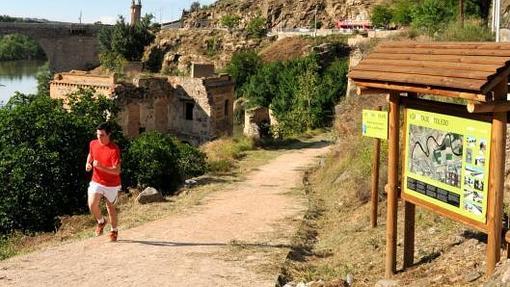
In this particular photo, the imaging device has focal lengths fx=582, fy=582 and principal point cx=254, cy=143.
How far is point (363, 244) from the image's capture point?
729 centimetres

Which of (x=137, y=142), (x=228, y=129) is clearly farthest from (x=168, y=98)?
(x=137, y=142)

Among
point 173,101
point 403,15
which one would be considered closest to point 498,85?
point 173,101

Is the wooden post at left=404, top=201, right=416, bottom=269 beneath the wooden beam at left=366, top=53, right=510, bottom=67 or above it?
beneath

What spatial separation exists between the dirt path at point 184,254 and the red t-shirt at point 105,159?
869mm

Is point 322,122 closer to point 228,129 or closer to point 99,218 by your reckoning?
→ point 228,129

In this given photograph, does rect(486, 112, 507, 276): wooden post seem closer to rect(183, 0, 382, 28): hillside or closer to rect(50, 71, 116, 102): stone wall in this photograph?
rect(50, 71, 116, 102): stone wall

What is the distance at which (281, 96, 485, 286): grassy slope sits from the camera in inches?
222

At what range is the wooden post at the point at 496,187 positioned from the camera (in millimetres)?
4617

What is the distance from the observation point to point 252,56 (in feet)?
162

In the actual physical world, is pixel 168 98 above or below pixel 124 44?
below

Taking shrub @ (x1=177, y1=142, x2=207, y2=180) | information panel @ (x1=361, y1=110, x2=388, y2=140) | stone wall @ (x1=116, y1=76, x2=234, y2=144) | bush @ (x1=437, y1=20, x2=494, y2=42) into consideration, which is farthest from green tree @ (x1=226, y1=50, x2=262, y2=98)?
information panel @ (x1=361, y1=110, x2=388, y2=140)

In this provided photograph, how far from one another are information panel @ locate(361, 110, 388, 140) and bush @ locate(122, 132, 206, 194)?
7395mm

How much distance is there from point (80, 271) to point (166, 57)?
2279 inches

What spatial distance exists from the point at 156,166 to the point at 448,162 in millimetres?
9197
